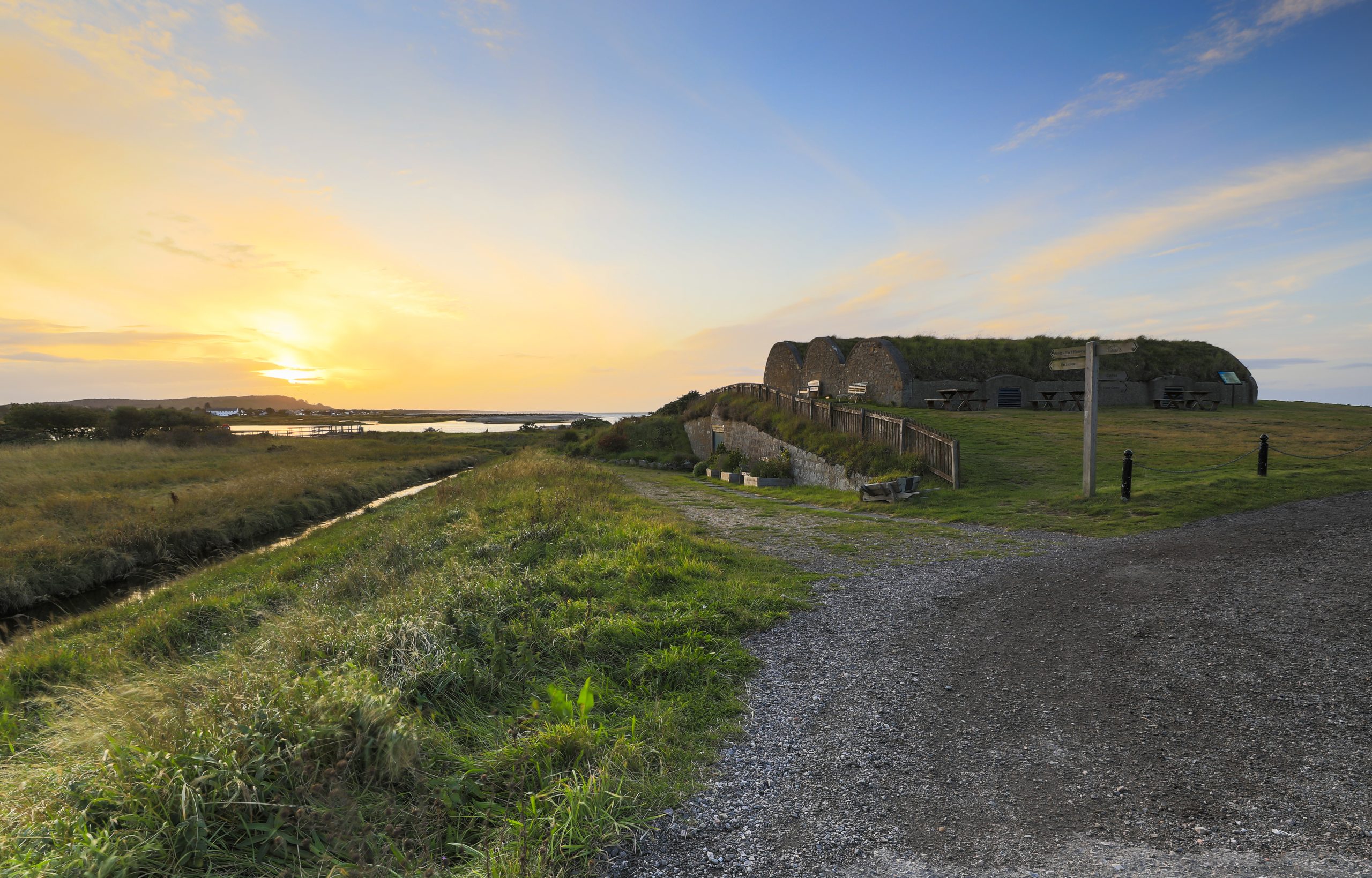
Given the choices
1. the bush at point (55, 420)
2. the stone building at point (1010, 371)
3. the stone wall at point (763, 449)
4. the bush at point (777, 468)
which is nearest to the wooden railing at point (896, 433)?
the stone wall at point (763, 449)

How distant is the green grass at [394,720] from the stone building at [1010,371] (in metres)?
24.3

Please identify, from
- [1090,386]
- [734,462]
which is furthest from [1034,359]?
[1090,386]

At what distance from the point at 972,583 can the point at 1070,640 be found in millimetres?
2228

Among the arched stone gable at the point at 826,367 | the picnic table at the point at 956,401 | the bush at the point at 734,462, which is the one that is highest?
the arched stone gable at the point at 826,367

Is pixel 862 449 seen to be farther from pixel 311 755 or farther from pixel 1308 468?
pixel 311 755

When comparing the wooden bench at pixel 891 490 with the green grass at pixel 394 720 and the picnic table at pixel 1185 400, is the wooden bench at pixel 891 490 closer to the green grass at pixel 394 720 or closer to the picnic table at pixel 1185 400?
the green grass at pixel 394 720

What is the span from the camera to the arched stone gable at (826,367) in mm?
35156

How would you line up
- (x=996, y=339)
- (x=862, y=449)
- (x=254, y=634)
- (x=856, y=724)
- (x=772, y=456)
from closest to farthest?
1. (x=856, y=724)
2. (x=254, y=634)
3. (x=862, y=449)
4. (x=772, y=456)
5. (x=996, y=339)

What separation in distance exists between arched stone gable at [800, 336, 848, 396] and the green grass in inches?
1057

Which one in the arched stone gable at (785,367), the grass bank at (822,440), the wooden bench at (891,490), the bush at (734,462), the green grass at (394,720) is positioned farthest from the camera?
the arched stone gable at (785,367)

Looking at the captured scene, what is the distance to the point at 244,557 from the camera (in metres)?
15.9

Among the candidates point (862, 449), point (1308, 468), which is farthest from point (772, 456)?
point (1308, 468)

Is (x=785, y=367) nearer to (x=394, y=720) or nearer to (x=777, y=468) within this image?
(x=777, y=468)

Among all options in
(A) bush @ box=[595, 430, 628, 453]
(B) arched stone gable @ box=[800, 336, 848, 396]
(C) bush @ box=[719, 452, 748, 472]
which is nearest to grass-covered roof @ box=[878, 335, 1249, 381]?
(B) arched stone gable @ box=[800, 336, 848, 396]
